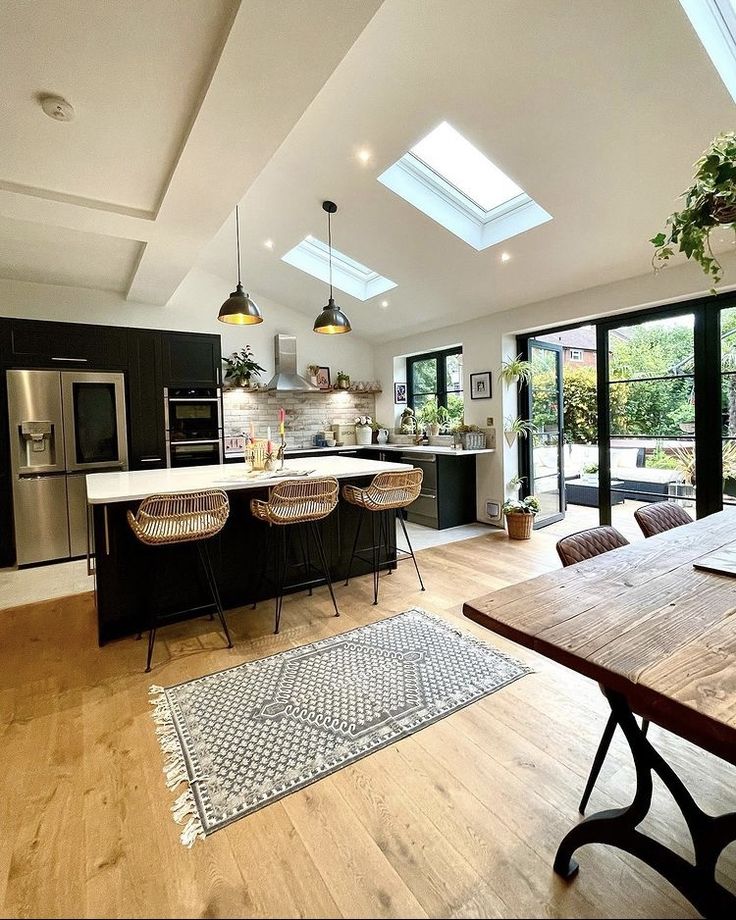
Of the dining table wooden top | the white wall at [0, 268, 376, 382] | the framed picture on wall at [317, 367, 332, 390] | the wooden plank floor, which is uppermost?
the white wall at [0, 268, 376, 382]

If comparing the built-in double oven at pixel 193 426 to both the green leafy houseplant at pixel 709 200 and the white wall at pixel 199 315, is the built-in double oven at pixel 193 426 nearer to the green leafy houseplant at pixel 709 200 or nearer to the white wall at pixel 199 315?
the white wall at pixel 199 315

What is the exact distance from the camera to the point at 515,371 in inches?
201

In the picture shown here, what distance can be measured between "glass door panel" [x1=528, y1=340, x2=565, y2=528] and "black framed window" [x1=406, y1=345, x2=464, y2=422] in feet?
3.09

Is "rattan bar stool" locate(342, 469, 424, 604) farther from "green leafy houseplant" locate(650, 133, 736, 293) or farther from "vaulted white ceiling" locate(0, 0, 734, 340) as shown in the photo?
"green leafy houseplant" locate(650, 133, 736, 293)

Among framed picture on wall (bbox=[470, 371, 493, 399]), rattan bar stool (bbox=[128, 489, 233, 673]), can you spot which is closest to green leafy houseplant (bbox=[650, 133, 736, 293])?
rattan bar stool (bbox=[128, 489, 233, 673])

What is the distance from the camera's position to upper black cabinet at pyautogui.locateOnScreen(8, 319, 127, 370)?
4.33 meters

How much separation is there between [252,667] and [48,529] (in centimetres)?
314

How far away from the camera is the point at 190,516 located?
2570mm

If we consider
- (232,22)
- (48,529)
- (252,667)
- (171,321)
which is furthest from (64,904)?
(171,321)

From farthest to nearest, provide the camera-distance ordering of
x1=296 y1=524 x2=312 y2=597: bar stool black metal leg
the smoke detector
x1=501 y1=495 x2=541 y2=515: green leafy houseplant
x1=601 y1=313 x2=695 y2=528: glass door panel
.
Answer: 1. x1=501 y1=495 x2=541 y2=515: green leafy houseplant
2. x1=601 y1=313 x2=695 y2=528: glass door panel
3. x1=296 y1=524 x2=312 y2=597: bar stool black metal leg
4. the smoke detector

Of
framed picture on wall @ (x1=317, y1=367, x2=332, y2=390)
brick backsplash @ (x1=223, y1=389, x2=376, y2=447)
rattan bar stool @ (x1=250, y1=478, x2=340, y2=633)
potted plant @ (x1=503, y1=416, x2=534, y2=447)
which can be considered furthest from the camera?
framed picture on wall @ (x1=317, y1=367, x2=332, y2=390)

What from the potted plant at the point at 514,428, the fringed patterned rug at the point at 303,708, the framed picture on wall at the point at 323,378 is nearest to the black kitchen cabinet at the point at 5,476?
the fringed patterned rug at the point at 303,708

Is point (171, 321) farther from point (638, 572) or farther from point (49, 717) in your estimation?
point (638, 572)

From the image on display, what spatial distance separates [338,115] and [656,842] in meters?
3.89
